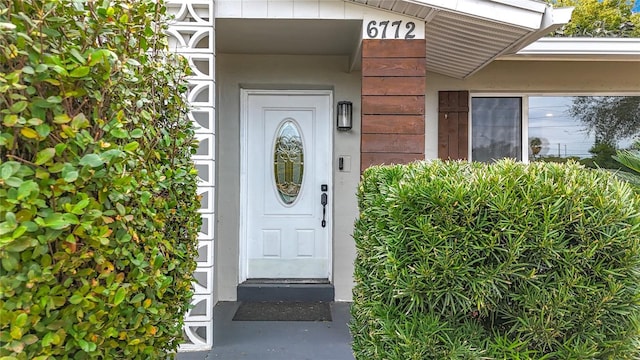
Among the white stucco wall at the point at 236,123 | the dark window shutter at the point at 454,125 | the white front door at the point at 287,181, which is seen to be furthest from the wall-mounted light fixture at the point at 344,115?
the dark window shutter at the point at 454,125

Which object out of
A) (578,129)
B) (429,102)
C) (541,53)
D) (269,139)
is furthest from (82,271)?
(578,129)

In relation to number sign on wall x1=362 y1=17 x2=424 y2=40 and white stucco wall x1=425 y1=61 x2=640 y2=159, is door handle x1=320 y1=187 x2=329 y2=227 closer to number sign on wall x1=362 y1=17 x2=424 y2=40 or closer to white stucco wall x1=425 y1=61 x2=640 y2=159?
white stucco wall x1=425 y1=61 x2=640 y2=159

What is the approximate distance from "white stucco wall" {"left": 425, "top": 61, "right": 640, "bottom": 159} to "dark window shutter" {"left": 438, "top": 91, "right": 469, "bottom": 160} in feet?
0.27

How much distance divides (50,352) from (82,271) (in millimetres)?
207

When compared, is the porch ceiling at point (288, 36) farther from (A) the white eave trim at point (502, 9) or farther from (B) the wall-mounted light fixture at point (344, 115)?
(A) the white eave trim at point (502, 9)

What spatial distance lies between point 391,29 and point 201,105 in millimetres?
1632

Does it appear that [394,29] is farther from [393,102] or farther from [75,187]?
[75,187]

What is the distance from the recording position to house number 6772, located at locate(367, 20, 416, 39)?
3059 mm

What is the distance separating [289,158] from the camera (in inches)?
175

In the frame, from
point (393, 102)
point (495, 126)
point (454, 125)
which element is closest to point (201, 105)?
point (393, 102)

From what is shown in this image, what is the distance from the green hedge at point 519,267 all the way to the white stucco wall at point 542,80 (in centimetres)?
287

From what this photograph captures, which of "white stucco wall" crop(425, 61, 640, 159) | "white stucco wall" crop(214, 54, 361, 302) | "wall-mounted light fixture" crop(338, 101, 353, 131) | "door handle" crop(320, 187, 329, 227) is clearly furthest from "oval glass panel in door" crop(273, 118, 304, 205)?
"white stucco wall" crop(425, 61, 640, 159)

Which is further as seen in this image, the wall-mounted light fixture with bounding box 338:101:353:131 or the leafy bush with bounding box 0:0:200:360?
the wall-mounted light fixture with bounding box 338:101:353:131

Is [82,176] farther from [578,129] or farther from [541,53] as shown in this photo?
[578,129]
